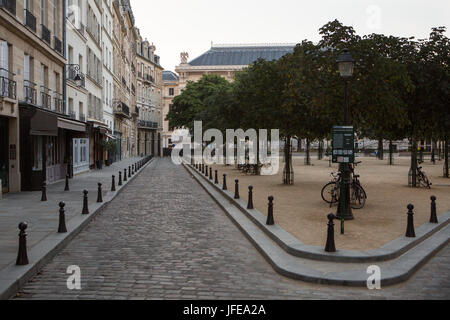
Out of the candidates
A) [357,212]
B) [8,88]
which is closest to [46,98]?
[8,88]

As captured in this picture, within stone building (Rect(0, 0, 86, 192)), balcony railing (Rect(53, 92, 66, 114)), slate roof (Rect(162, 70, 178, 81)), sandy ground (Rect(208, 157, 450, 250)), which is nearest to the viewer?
sandy ground (Rect(208, 157, 450, 250))

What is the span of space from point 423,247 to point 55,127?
14214mm

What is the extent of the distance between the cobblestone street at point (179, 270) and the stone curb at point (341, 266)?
12 cm

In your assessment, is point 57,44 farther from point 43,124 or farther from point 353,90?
point 353,90

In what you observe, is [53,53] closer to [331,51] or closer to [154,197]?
[154,197]

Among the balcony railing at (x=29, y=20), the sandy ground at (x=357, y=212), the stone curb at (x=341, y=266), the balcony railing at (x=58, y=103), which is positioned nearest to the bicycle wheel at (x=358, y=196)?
the sandy ground at (x=357, y=212)

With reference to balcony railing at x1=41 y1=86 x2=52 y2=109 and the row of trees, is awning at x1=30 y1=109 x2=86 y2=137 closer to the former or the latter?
balcony railing at x1=41 y1=86 x2=52 y2=109

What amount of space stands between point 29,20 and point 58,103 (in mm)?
5248

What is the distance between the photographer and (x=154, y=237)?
9.79m

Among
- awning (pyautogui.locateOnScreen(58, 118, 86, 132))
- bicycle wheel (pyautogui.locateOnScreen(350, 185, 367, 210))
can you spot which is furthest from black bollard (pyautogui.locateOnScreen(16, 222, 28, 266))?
awning (pyautogui.locateOnScreen(58, 118, 86, 132))

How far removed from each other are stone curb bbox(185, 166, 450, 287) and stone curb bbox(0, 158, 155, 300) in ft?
11.8

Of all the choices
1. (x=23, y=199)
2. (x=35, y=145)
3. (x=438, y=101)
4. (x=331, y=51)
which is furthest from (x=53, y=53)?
(x=438, y=101)

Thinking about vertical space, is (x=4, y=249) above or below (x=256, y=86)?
below

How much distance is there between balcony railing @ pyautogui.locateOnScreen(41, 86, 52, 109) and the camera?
20.7m
